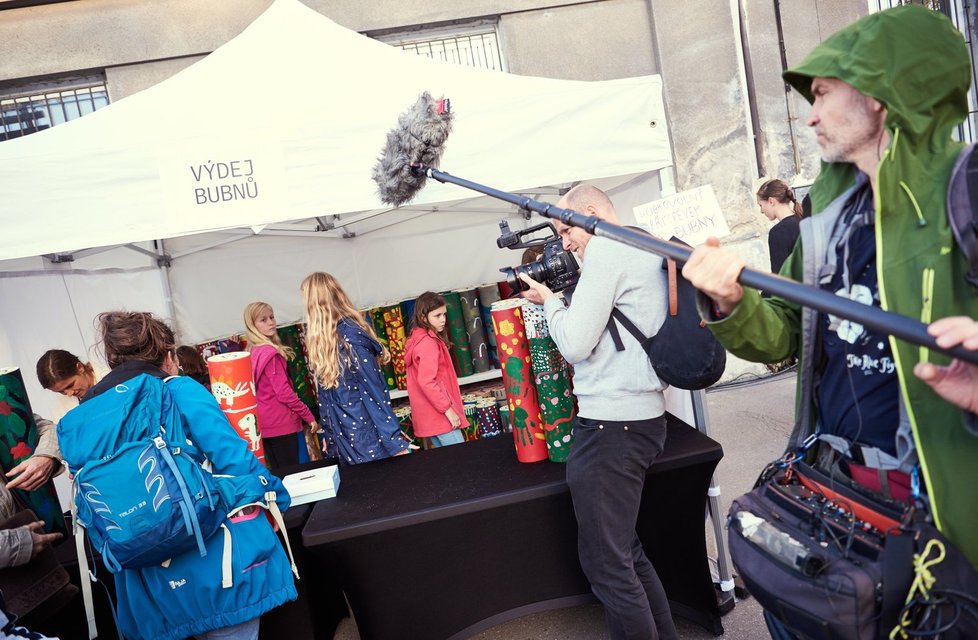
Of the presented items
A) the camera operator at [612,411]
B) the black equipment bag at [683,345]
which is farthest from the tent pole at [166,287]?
the black equipment bag at [683,345]

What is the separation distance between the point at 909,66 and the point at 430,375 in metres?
3.06

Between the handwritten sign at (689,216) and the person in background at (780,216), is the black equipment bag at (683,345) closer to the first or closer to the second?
the handwritten sign at (689,216)

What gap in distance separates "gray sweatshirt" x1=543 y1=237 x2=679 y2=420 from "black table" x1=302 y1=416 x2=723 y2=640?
41cm

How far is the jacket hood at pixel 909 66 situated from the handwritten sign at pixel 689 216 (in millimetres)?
1734

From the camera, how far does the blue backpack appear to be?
6.61 feet

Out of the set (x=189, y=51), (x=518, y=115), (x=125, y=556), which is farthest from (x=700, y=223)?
(x=189, y=51)

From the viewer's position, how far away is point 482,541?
262cm

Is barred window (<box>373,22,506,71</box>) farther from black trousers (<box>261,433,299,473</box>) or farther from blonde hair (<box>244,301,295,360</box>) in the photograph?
black trousers (<box>261,433,299,473</box>)

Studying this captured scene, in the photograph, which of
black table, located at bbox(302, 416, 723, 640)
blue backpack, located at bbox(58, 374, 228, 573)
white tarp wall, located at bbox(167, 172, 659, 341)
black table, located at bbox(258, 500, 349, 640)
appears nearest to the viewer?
blue backpack, located at bbox(58, 374, 228, 573)

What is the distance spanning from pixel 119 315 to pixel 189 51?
4.88 meters

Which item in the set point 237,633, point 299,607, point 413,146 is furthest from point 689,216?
point 237,633

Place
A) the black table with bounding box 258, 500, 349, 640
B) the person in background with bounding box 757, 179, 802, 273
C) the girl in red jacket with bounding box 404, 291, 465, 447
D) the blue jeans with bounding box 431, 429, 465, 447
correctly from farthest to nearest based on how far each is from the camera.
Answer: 1. the person in background with bounding box 757, 179, 802, 273
2. the blue jeans with bounding box 431, 429, 465, 447
3. the girl in red jacket with bounding box 404, 291, 465, 447
4. the black table with bounding box 258, 500, 349, 640

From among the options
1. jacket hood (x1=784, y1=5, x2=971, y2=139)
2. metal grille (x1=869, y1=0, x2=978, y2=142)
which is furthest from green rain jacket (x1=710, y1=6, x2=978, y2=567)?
metal grille (x1=869, y1=0, x2=978, y2=142)

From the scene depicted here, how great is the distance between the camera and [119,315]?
2271 millimetres
